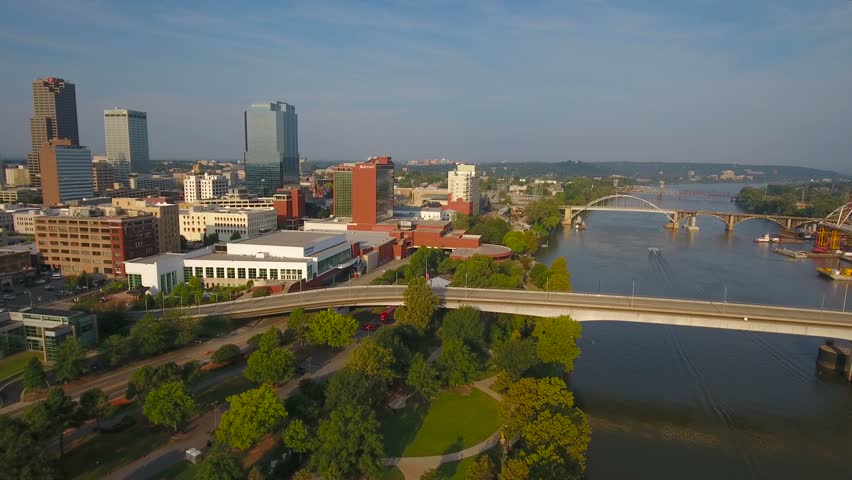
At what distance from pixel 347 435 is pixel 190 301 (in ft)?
34.7

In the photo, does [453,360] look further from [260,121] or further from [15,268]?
[260,121]

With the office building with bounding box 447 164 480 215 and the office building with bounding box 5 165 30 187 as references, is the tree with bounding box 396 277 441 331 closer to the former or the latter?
the office building with bounding box 447 164 480 215

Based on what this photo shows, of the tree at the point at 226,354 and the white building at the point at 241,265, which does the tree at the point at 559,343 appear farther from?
the white building at the point at 241,265

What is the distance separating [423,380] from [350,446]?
3.06 m

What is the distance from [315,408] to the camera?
31.9 ft

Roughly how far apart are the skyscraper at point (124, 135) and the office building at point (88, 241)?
52.6 meters

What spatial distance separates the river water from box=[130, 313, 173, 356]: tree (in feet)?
31.3

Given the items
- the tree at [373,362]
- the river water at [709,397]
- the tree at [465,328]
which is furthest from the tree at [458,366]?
the river water at [709,397]

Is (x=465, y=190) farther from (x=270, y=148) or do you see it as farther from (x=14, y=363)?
(x=14, y=363)

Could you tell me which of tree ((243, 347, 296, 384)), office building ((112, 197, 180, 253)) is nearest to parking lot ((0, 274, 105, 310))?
office building ((112, 197, 180, 253))

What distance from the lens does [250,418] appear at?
8758 millimetres

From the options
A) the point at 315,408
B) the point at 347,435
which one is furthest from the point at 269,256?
the point at 347,435

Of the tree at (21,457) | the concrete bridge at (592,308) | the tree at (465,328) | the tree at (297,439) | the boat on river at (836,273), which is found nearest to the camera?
the tree at (21,457)

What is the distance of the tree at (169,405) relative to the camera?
30.0 ft
